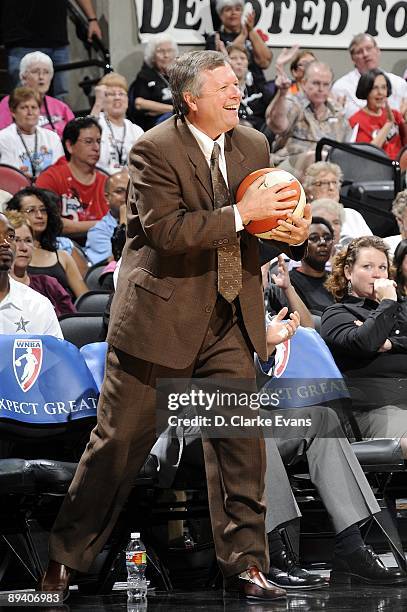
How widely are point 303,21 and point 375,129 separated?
218 cm

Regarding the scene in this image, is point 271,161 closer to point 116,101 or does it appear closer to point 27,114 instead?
point 116,101

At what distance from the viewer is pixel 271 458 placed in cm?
436

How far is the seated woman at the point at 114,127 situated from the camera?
949 centimetres

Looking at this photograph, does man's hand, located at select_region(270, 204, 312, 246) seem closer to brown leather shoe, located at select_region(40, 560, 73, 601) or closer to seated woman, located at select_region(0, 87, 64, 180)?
brown leather shoe, located at select_region(40, 560, 73, 601)

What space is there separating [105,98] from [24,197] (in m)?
2.80

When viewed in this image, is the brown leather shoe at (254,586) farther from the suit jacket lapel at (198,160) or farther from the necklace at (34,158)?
the necklace at (34,158)

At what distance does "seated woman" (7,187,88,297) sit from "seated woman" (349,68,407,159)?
4.00 metres

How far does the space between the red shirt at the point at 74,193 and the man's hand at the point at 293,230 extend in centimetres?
488

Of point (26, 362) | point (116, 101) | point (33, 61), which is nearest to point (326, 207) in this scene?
point (116, 101)

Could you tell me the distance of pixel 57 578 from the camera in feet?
12.6

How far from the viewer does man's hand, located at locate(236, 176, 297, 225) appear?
143 inches

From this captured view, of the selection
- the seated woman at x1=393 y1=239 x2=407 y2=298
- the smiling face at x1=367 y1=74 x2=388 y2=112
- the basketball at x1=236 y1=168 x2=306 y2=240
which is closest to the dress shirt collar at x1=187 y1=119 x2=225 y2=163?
the basketball at x1=236 y1=168 x2=306 y2=240

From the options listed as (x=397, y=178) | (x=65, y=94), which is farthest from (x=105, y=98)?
(x=397, y=178)

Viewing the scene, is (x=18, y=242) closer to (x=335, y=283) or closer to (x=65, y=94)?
(x=335, y=283)
